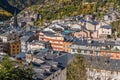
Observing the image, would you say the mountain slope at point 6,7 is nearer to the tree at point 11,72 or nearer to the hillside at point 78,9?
the hillside at point 78,9

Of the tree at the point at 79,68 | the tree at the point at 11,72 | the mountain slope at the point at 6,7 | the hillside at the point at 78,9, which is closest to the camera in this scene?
the tree at the point at 11,72

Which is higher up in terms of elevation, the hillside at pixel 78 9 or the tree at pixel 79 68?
A: the hillside at pixel 78 9

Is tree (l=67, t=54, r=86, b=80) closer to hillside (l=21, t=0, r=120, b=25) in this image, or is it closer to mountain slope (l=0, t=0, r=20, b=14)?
hillside (l=21, t=0, r=120, b=25)

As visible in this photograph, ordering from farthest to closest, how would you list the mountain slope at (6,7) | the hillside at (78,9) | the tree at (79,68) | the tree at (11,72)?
the mountain slope at (6,7) < the hillside at (78,9) < the tree at (79,68) < the tree at (11,72)

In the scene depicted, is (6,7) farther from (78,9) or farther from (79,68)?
(79,68)

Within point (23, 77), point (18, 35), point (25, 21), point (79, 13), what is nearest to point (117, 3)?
point (79, 13)

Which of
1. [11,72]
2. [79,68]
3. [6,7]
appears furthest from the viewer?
[6,7]

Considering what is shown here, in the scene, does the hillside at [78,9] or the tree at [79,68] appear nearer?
the tree at [79,68]

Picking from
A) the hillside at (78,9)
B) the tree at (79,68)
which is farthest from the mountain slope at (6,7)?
the tree at (79,68)

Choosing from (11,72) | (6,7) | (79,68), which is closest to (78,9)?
(6,7)

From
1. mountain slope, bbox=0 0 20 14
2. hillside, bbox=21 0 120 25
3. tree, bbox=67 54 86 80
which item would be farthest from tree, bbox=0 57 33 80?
mountain slope, bbox=0 0 20 14

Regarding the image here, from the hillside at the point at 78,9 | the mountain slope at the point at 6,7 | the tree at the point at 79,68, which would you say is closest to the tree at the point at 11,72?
the tree at the point at 79,68
